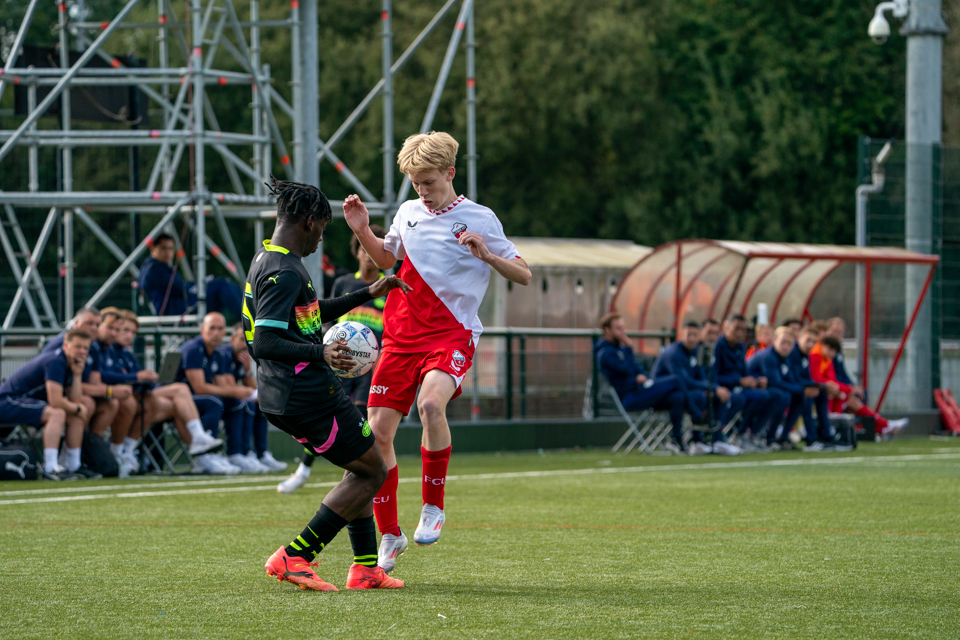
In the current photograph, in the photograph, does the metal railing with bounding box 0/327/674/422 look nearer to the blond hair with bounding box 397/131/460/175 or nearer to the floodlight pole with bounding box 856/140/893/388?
the floodlight pole with bounding box 856/140/893/388

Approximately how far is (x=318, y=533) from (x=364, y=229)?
150 cm

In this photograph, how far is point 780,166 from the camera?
133 feet

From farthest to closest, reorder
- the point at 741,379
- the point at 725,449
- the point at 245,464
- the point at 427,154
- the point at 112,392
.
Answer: the point at 741,379 → the point at 725,449 → the point at 245,464 → the point at 112,392 → the point at 427,154

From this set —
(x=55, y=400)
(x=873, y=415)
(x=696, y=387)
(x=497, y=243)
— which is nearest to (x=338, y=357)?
(x=497, y=243)

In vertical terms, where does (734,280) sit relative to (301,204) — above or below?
below

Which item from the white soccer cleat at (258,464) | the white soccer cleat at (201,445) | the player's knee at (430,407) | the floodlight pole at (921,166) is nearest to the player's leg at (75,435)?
the white soccer cleat at (201,445)

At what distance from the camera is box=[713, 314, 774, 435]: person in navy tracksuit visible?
55.4 ft

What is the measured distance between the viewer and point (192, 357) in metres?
13.2

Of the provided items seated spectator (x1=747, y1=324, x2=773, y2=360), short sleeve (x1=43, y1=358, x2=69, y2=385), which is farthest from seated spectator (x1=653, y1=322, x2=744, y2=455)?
short sleeve (x1=43, y1=358, x2=69, y2=385)

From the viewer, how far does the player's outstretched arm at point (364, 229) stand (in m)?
6.43

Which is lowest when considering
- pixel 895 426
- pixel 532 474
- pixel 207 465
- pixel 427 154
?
pixel 895 426

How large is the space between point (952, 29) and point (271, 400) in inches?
1548

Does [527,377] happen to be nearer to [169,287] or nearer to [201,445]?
[169,287]

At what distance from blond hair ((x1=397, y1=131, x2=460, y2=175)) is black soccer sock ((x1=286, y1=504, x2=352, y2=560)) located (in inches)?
66.1
